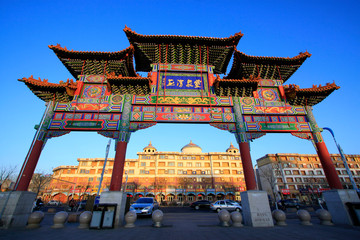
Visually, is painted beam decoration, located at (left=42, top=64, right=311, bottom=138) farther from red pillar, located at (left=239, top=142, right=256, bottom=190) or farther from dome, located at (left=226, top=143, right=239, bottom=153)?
dome, located at (left=226, top=143, right=239, bottom=153)

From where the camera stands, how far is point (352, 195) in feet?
29.2

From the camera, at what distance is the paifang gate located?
10.4m

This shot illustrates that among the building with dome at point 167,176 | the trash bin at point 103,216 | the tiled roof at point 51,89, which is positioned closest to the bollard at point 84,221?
the trash bin at point 103,216

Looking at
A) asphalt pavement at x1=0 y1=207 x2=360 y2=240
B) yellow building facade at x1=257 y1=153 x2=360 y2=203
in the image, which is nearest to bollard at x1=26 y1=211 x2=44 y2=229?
asphalt pavement at x1=0 y1=207 x2=360 y2=240

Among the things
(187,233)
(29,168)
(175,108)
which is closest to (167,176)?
(175,108)

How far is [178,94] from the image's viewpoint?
455 inches

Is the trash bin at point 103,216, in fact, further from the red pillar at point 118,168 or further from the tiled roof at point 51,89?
the tiled roof at point 51,89

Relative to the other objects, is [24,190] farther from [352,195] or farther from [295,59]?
[295,59]

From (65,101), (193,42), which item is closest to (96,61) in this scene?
(65,101)

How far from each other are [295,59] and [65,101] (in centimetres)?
1591

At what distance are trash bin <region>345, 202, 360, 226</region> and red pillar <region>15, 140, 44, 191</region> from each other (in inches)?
643

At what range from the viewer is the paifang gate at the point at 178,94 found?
408 inches

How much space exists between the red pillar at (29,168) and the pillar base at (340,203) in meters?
16.0

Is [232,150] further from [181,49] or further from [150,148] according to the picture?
[181,49]
